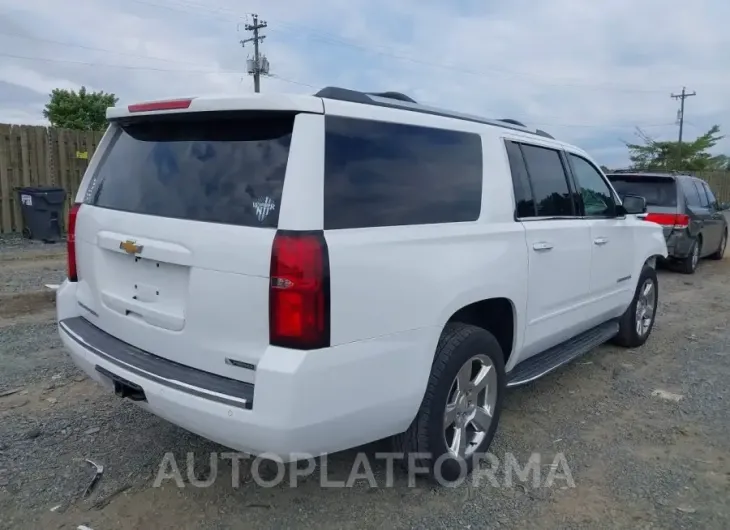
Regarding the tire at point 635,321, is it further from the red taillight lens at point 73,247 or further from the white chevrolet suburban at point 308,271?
the red taillight lens at point 73,247

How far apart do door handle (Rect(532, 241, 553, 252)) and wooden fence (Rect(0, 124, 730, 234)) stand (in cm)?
1120

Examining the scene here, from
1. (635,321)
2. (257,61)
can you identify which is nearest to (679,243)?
(635,321)

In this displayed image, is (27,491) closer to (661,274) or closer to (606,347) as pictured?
(606,347)

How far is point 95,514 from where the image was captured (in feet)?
9.28

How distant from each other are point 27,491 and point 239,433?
4.60 ft

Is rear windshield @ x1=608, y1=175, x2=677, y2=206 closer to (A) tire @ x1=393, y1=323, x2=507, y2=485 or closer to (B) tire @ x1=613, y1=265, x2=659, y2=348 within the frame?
(B) tire @ x1=613, y1=265, x2=659, y2=348

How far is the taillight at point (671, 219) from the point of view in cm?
987

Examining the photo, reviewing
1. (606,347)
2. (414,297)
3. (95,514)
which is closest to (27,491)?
(95,514)

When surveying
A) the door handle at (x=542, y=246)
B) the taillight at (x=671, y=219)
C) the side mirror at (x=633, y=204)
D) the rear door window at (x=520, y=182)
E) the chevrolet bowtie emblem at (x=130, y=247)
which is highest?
the rear door window at (x=520, y=182)

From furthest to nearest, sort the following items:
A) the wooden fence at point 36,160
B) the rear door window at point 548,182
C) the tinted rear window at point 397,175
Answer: the wooden fence at point 36,160
the rear door window at point 548,182
the tinted rear window at point 397,175

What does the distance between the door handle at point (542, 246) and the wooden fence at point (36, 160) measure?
11.2 m

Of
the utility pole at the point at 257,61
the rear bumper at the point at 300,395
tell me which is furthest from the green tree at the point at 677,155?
the rear bumper at the point at 300,395

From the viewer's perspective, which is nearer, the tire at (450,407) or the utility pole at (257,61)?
the tire at (450,407)

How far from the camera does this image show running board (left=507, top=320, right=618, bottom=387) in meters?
3.73
